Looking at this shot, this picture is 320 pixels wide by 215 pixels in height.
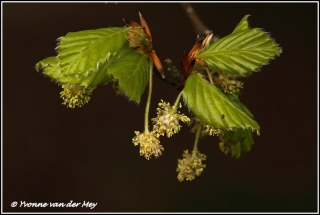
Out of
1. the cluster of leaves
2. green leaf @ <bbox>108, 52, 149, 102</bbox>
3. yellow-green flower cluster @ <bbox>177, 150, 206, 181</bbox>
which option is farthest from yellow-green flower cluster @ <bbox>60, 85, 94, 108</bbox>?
yellow-green flower cluster @ <bbox>177, 150, 206, 181</bbox>

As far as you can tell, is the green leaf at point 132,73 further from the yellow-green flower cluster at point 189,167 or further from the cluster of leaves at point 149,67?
the yellow-green flower cluster at point 189,167

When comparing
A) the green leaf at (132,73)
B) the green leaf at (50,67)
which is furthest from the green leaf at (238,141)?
the green leaf at (50,67)

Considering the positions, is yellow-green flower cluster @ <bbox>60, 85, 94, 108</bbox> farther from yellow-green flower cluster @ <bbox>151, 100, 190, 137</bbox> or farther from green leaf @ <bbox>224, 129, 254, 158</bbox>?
green leaf @ <bbox>224, 129, 254, 158</bbox>

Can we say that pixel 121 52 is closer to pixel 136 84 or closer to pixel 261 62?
pixel 136 84

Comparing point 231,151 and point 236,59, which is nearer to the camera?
point 236,59

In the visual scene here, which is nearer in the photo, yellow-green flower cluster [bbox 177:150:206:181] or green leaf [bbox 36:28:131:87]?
green leaf [bbox 36:28:131:87]

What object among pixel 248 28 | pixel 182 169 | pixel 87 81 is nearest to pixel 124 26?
pixel 87 81
